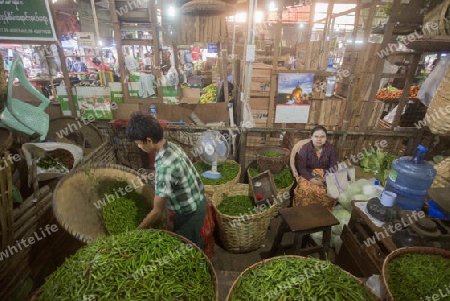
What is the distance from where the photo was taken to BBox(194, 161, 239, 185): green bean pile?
4.52 metres

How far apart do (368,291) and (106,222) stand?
8.88 ft

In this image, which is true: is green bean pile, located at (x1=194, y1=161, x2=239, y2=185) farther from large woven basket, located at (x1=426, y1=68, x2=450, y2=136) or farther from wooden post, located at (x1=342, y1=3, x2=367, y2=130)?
large woven basket, located at (x1=426, y1=68, x2=450, y2=136)

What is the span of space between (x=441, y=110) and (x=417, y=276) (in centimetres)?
236

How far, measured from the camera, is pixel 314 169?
453 centimetres

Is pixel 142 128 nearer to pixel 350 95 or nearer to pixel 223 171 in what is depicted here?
pixel 223 171

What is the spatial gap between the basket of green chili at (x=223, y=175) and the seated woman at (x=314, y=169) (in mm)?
1270

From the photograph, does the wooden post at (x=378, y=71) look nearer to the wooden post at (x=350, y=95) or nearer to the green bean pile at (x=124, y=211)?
the wooden post at (x=350, y=95)

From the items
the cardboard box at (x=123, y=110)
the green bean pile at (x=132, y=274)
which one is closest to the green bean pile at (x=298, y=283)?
the green bean pile at (x=132, y=274)

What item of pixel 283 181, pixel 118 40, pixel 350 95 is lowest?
pixel 283 181

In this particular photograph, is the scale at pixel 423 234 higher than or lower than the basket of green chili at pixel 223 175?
higher

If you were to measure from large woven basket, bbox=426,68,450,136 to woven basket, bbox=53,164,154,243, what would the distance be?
397 cm

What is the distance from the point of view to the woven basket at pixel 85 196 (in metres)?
2.35

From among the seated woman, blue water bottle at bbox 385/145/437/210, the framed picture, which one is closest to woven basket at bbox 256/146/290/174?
the seated woman

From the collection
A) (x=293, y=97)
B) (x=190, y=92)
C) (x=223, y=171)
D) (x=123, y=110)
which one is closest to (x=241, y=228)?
(x=223, y=171)
